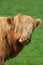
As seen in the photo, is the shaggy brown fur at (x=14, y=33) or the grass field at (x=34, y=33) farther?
the grass field at (x=34, y=33)

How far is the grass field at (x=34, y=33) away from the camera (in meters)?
7.88

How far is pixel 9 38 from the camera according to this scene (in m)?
4.51

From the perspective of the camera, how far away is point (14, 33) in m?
4.48

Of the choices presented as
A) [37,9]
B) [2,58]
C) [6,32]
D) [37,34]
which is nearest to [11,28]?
[6,32]

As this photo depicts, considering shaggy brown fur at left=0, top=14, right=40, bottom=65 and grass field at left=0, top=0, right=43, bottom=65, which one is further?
grass field at left=0, top=0, right=43, bottom=65

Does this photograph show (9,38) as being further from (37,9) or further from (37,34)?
(37,9)

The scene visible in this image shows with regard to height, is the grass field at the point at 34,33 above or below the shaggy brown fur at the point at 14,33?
below

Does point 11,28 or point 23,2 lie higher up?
point 11,28

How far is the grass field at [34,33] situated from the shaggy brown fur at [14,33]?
2.56 m

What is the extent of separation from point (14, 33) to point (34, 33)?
6152 millimetres

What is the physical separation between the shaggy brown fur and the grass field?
2.56 m

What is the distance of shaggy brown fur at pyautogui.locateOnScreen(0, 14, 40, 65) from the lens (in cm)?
438

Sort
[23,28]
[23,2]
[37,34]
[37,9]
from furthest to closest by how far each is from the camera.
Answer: [23,2]
[37,9]
[37,34]
[23,28]

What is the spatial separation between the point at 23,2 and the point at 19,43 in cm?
1294
